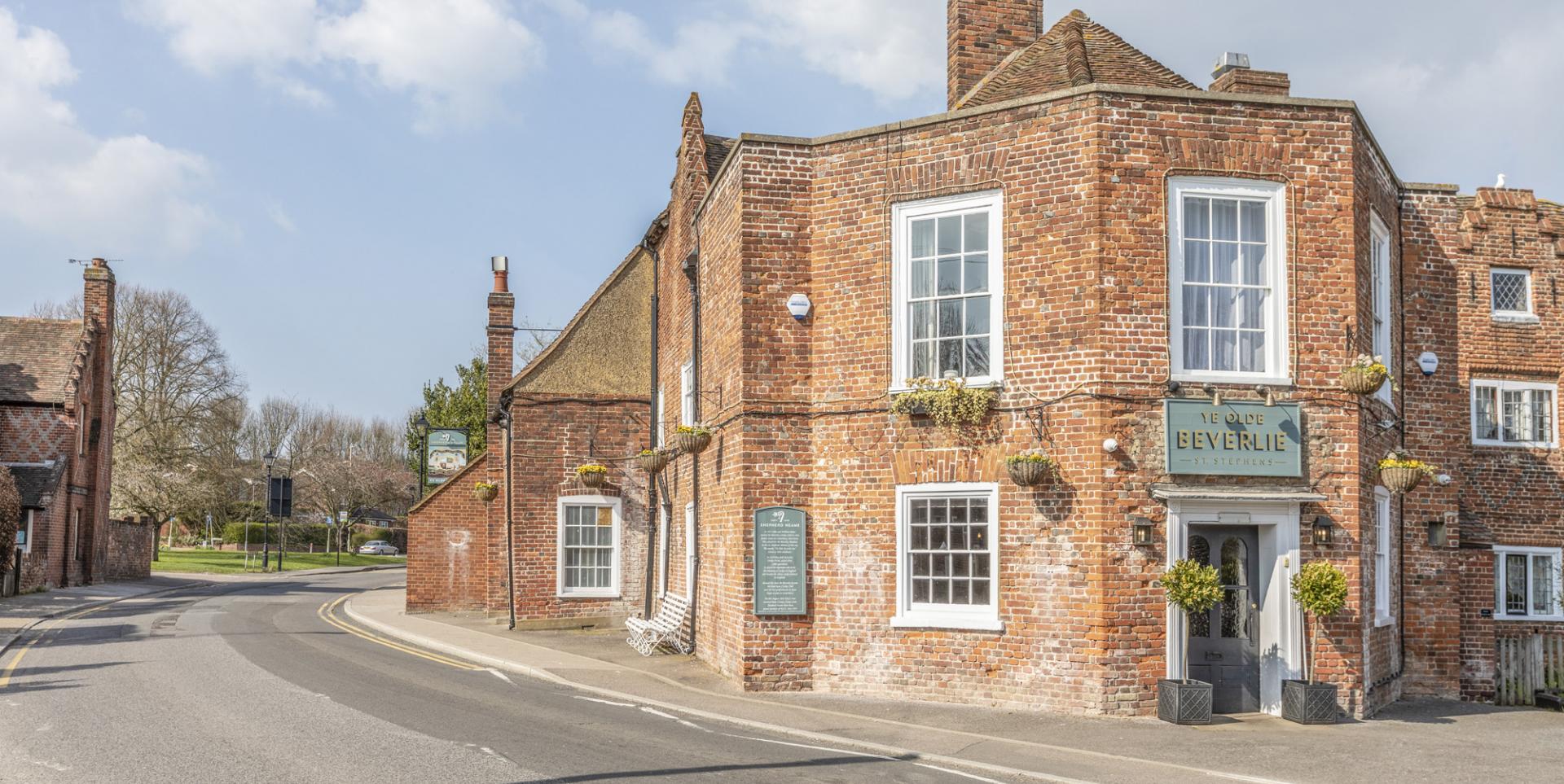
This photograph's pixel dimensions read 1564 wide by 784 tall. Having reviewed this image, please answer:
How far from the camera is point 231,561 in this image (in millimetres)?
57656

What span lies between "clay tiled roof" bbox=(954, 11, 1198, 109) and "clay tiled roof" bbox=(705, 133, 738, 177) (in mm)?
5693

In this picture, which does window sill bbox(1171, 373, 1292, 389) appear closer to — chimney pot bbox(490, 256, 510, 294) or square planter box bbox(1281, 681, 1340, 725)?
square planter box bbox(1281, 681, 1340, 725)

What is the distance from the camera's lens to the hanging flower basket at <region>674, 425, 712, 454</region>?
1752cm

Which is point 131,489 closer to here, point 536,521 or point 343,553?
point 343,553

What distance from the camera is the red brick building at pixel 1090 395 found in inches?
547

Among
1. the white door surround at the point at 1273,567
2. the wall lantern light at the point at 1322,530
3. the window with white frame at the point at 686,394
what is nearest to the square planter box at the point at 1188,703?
the white door surround at the point at 1273,567

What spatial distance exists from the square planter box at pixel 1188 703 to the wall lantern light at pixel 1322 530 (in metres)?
2.24

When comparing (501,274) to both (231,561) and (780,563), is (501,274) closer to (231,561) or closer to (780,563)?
(780,563)

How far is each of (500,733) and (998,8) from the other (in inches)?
581

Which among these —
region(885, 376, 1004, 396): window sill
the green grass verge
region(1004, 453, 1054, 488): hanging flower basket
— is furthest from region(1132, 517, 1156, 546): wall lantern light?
the green grass verge

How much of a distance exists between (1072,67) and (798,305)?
529 cm

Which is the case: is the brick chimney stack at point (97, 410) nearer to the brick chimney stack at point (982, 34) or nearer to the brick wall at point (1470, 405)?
the brick chimney stack at point (982, 34)

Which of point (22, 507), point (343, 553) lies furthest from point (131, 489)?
point (343, 553)

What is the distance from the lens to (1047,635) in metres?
13.8
